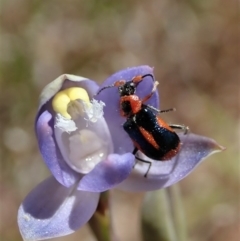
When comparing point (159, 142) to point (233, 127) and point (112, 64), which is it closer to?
point (233, 127)

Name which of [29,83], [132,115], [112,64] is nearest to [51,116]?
[132,115]

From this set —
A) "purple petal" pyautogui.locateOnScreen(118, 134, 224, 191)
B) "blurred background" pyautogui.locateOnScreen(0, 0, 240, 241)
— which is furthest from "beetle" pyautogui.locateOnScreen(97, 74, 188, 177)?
"blurred background" pyautogui.locateOnScreen(0, 0, 240, 241)

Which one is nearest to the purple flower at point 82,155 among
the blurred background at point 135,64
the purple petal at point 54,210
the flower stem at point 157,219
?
the purple petal at point 54,210

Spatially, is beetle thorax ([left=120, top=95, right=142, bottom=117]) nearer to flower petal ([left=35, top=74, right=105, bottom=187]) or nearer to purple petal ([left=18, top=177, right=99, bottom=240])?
flower petal ([left=35, top=74, right=105, bottom=187])

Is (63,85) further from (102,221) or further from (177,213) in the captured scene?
(177,213)

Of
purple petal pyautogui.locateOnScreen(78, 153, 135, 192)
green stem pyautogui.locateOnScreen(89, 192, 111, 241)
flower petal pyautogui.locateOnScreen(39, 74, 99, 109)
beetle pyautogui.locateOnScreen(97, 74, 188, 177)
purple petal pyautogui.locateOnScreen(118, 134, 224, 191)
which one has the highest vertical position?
flower petal pyautogui.locateOnScreen(39, 74, 99, 109)

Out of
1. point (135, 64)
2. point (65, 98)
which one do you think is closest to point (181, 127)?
point (65, 98)
